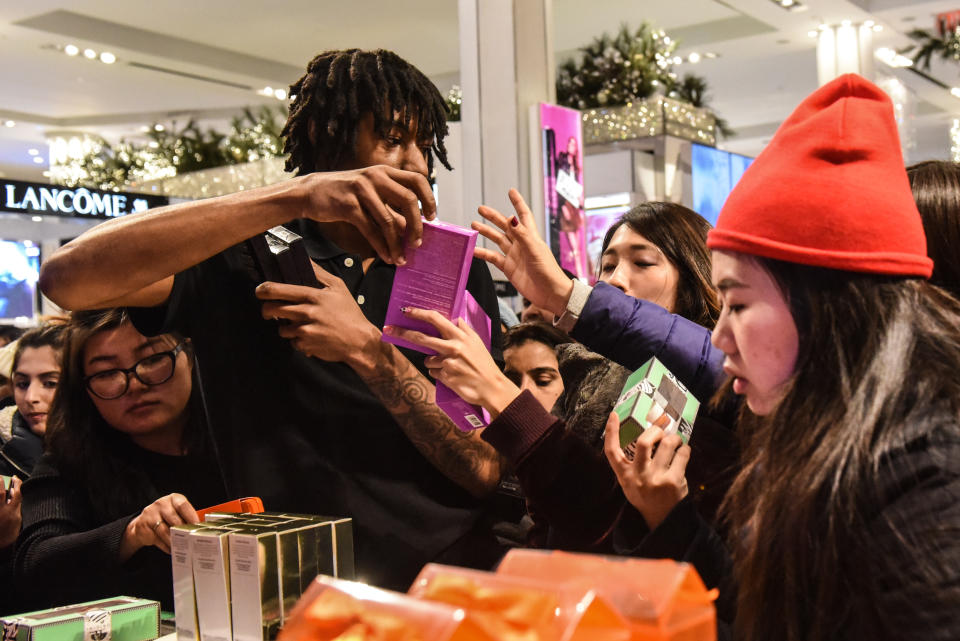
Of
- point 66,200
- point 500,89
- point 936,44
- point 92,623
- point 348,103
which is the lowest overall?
point 92,623

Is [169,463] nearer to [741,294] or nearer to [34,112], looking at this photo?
[741,294]

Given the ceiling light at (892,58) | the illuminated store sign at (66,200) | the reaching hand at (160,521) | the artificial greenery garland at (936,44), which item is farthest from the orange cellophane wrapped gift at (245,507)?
the ceiling light at (892,58)

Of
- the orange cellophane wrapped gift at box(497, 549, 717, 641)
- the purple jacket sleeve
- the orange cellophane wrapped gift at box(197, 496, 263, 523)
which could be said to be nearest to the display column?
the purple jacket sleeve

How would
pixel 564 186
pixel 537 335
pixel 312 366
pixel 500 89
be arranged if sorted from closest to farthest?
pixel 312 366 < pixel 537 335 < pixel 500 89 < pixel 564 186

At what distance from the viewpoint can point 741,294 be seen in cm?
109

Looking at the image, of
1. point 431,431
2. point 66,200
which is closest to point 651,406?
point 431,431

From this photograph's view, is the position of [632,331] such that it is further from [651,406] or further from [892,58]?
[892,58]

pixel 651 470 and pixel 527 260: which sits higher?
pixel 527 260

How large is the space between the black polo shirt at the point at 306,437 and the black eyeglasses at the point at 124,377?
2.03ft

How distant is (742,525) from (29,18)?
822 centimetres

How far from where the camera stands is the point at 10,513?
192 centimetres

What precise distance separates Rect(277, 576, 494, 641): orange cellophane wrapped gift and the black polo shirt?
0.65m

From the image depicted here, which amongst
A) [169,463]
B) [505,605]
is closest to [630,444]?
[505,605]

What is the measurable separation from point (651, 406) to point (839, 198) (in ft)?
1.60
